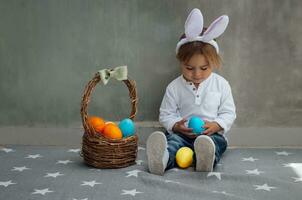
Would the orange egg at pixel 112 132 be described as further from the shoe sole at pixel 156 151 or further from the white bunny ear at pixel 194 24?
the white bunny ear at pixel 194 24

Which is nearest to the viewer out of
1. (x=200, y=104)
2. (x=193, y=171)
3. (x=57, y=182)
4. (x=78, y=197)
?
(x=78, y=197)

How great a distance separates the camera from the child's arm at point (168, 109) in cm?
223

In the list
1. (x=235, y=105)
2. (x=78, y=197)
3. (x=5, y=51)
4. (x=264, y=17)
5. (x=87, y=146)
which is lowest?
(x=78, y=197)

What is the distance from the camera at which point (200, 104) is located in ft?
7.27

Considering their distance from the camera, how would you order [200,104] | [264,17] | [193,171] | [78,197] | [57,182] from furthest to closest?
[264,17], [200,104], [193,171], [57,182], [78,197]

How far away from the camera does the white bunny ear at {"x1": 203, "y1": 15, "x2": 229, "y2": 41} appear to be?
81.0 inches

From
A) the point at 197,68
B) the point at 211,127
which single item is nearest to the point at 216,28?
the point at 197,68

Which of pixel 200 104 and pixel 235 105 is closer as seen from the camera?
pixel 200 104

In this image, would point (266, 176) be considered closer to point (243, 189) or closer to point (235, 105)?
point (243, 189)

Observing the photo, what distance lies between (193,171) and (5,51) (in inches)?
43.8

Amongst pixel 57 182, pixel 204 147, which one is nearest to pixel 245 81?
pixel 204 147

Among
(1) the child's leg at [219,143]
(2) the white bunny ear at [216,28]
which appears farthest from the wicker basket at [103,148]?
(2) the white bunny ear at [216,28]

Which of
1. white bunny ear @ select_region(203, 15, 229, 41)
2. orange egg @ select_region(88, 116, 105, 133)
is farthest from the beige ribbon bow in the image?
white bunny ear @ select_region(203, 15, 229, 41)

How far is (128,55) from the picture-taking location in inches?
94.7
